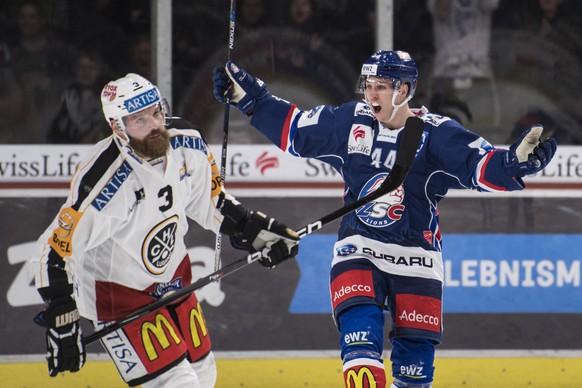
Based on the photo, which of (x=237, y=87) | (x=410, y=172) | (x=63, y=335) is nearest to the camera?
(x=63, y=335)

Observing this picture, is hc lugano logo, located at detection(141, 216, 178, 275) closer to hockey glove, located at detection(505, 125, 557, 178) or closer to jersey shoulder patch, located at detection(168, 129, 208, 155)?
jersey shoulder patch, located at detection(168, 129, 208, 155)

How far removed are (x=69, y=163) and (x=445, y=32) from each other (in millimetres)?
1619

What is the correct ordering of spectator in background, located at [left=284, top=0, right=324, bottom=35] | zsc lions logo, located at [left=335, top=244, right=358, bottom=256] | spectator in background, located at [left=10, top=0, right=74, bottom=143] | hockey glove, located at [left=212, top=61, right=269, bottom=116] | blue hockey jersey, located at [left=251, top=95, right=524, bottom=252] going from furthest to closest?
spectator in background, located at [left=284, top=0, right=324, bottom=35] → spectator in background, located at [left=10, top=0, right=74, bottom=143] → hockey glove, located at [left=212, top=61, right=269, bottom=116] → zsc lions logo, located at [left=335, top=244, right=358, bottom=256] → blue hockey jersey, located at [left=251, top=95, right=524, bottom=252]

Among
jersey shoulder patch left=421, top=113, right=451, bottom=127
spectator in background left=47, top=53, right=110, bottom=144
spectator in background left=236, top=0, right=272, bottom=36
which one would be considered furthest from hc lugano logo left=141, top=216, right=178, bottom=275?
spectator in background left=236, top=0, right=272, bottom=36

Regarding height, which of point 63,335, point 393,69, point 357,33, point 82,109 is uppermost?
point 393,69

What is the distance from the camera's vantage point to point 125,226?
370 centimetres

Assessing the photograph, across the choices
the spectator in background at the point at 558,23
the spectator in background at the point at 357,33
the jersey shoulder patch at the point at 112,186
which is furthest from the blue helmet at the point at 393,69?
the spectator in background at the point at 558,23

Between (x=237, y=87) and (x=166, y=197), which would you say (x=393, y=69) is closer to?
(x=237, y=87)

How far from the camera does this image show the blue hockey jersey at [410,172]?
3889 millimetres

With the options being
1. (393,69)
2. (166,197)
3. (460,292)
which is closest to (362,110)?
(393,69)

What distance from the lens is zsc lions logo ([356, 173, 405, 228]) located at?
3.93 m

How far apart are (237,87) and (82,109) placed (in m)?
1.05

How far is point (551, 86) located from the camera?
5188 millimetres

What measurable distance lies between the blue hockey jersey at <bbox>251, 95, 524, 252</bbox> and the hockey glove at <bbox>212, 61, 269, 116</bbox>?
0.28 m
